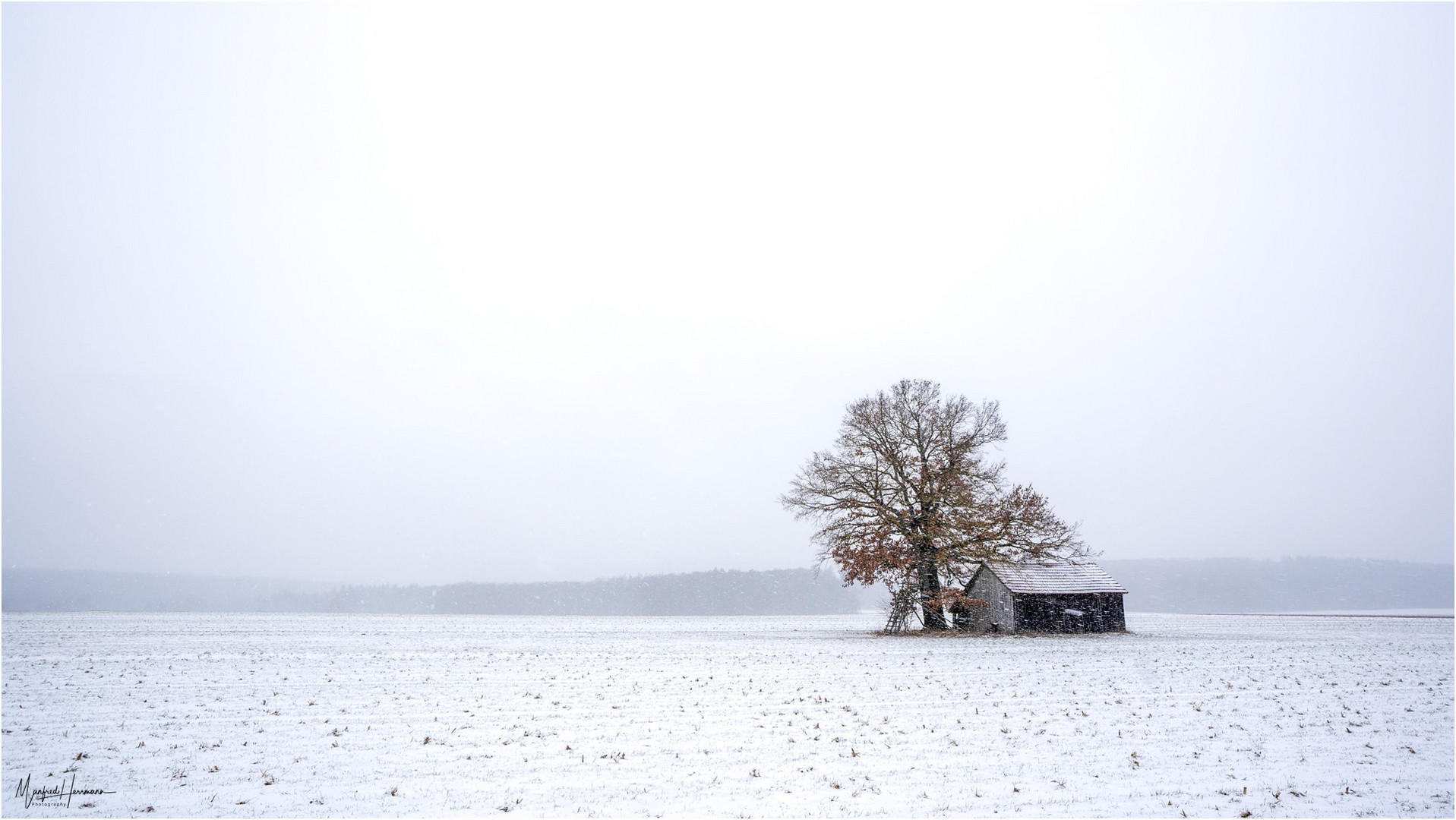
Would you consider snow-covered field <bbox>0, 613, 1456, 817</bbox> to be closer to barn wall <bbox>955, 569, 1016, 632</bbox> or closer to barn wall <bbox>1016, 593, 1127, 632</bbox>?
barn wall <bbox>1016, 593, 1127, 632</bbox>

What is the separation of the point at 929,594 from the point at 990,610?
4.28 metres

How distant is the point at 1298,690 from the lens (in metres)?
15.0

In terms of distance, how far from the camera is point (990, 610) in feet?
120

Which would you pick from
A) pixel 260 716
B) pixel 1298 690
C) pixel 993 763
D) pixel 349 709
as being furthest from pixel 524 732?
pixel 1298 690

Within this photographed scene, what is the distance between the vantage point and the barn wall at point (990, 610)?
115 ft

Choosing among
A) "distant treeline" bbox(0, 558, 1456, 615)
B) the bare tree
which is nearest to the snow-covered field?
the bare tree

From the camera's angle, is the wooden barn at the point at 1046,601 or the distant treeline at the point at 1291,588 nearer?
the wooden barn at the point at 1046,601

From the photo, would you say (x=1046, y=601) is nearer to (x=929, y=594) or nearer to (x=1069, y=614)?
(x=1069, y=614)

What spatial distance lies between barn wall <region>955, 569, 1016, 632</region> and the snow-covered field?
12.3m

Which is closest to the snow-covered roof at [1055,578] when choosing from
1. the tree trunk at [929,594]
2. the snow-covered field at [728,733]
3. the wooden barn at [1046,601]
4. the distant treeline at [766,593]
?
the wooden barn at [1046,601]

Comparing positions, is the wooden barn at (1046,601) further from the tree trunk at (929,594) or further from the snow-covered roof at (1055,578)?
the tree trunk at (929,594)

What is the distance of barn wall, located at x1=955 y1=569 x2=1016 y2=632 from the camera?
35.0m

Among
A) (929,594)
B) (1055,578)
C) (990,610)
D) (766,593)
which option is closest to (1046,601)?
(1055,578)

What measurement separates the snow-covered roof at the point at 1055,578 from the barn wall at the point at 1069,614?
1.05 feet
